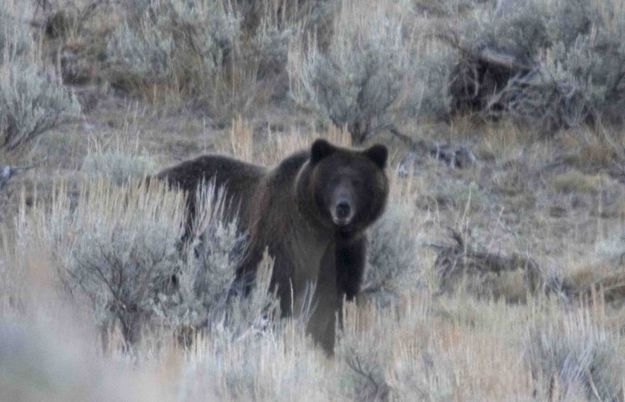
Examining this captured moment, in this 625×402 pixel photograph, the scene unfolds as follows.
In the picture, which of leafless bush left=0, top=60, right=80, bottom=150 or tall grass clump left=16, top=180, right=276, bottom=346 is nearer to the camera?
Answer: tall grass clump left=16, top=180, right=276, bottom=346

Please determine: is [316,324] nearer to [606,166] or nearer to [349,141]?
[349,141]

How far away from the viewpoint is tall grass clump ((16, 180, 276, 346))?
1034 cm

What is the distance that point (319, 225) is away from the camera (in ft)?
37.0

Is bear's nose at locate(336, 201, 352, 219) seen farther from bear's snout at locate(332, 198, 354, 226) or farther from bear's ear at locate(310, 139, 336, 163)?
bear's ear at locate(310, 139, 336, 163)

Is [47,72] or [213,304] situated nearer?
[213,304]

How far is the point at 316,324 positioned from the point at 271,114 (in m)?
5.06

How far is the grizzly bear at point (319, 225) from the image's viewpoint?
36.3 ft

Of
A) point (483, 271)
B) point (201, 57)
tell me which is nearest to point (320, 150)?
point (483, 271)

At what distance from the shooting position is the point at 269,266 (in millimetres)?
11062

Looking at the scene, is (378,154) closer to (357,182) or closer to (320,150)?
(357,182)

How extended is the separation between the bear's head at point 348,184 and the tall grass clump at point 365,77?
372cm

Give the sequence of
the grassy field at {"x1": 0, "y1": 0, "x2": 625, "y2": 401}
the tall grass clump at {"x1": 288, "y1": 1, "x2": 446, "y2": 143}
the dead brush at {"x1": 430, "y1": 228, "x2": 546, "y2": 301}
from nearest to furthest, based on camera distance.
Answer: the grassy field at {"x1": 0, "y1": 0, "x2": 625, "y2": 401} < the dead brush at {"x1": 430, "y1": 228, "x2": 546, "y2": 301} < the tall grass clump at {"x1": 288, "y1": 1, "x2": 446, "y2": 143}

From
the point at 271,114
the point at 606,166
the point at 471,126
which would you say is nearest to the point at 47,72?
the point at 271,114

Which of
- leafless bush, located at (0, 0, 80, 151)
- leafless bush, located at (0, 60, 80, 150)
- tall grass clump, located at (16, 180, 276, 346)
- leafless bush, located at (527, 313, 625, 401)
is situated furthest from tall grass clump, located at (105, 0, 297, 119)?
leafless bush, located at (527, 313, 625, 401)
